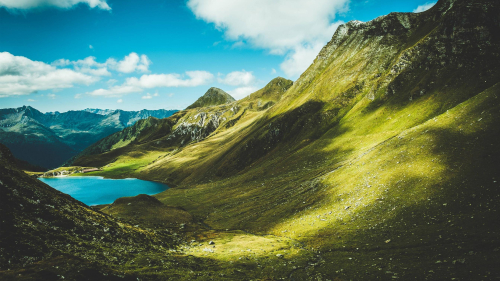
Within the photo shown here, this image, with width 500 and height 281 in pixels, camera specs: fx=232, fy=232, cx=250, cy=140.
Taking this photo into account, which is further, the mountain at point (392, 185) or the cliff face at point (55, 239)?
the mountain at point (392, 185)

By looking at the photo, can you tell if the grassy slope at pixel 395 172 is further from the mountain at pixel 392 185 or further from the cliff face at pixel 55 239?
the cliff face at pixel 55 239

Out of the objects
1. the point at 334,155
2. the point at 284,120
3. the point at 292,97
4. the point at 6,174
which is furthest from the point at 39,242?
the point at 292,97

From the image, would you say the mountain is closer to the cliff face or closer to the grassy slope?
the grassy slope

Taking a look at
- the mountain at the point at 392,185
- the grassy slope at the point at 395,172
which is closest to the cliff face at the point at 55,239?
the mountain at the point at 392,185

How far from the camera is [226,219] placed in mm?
68625

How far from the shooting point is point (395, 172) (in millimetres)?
45250

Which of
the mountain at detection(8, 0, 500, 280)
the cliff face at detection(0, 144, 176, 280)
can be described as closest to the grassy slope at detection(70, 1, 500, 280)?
the mountain at detection(8, 0, 500, 280)

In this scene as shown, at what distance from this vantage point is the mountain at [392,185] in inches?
1016

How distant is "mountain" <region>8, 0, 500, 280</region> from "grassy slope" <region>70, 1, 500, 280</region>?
23cm

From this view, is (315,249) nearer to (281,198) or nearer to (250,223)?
(250,223)

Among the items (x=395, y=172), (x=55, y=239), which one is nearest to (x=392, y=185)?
(x=395, y=172)

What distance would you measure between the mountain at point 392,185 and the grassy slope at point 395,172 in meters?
0.23

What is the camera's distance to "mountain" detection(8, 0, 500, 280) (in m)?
25.8

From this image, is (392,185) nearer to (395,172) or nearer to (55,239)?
(395,172)
